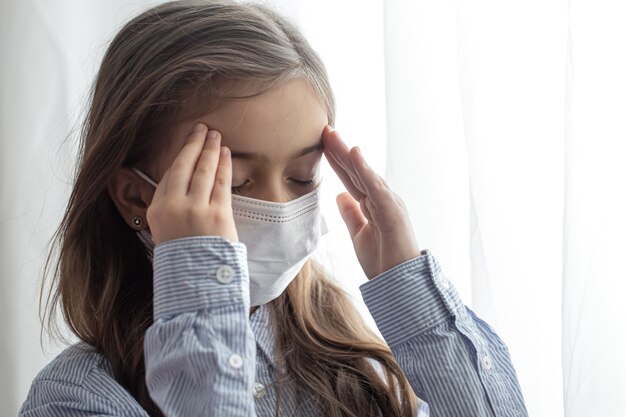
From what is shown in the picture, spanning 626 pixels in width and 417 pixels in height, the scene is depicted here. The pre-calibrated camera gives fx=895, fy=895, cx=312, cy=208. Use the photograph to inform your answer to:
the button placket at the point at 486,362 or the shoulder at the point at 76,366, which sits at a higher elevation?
the shoulder at the point at 76,366

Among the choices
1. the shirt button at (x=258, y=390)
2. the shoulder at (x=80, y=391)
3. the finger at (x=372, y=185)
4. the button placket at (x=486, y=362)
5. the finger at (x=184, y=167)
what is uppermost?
the finger at (x=184, y=167)

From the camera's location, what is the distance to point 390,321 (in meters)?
1.14

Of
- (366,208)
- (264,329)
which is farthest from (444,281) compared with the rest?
(264,329)

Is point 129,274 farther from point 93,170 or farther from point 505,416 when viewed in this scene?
point 505,416

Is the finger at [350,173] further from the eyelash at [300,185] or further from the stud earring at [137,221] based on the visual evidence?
the stud earring at [137,221]

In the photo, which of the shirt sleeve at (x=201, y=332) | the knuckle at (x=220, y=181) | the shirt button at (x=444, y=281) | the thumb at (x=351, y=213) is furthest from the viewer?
the thumb at (x=351, y=213)

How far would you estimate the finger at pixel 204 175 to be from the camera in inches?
39.8

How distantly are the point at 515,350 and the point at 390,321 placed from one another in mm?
197

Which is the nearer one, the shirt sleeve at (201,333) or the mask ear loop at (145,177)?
the shirt sleeve at (201,333)

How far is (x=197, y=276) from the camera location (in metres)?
0.97

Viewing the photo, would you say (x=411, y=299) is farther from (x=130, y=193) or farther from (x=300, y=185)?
(x=130, y=193)

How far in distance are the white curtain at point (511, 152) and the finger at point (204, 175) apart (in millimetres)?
353

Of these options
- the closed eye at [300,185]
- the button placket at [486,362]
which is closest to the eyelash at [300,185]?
the closed eye at [300,185]

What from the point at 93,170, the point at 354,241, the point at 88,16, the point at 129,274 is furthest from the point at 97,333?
the point at 88,16
